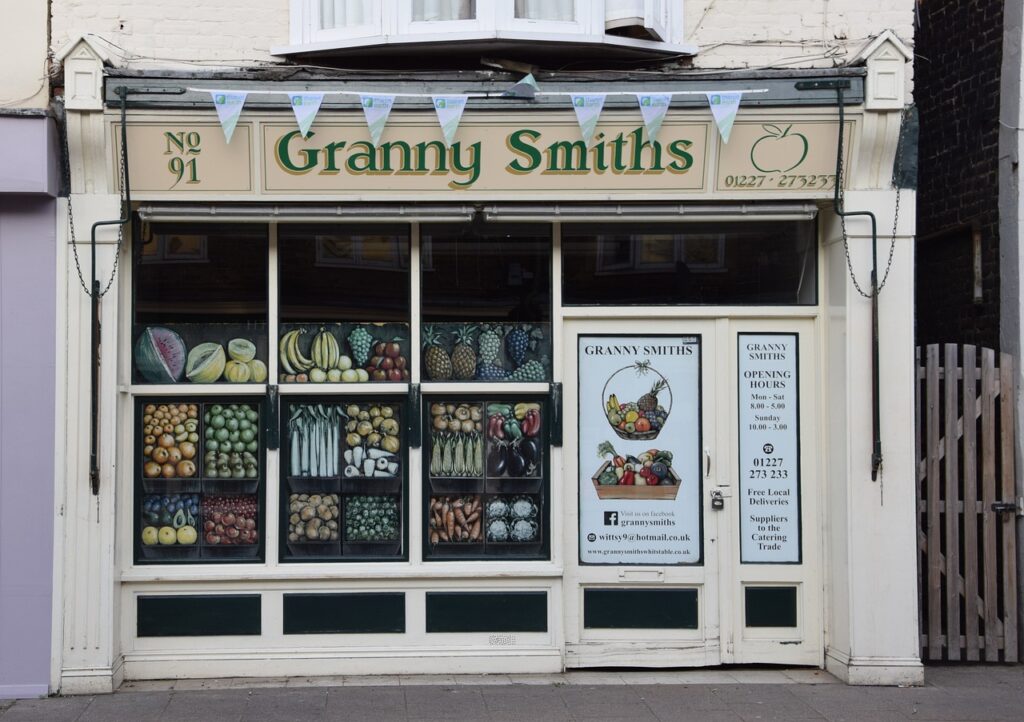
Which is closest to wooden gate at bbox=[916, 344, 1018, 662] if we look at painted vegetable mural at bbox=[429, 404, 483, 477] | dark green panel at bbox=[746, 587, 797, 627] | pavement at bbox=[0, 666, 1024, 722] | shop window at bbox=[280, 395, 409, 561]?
pavement at bbox=[0, 666, 1024, 722]

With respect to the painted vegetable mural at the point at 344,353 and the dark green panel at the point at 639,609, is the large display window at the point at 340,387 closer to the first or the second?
the painted vegetable mural at the point at 344,353

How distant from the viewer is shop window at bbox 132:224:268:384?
27.3 feet

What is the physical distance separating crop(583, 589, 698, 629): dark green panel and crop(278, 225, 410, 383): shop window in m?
2.06

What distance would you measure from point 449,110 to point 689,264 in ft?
6.69

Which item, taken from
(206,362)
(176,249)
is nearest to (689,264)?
(206,362)

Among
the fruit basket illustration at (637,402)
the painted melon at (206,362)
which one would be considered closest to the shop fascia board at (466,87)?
the painted melon at (206,362)

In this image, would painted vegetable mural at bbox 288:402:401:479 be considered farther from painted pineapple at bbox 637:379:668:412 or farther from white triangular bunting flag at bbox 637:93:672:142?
white triangular bunting flag at bbox 637:93:672:142

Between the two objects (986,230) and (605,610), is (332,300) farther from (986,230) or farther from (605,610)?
(986,230)

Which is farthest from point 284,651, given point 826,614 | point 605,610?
point 826,614

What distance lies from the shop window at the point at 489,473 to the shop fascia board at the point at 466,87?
6.78 ft

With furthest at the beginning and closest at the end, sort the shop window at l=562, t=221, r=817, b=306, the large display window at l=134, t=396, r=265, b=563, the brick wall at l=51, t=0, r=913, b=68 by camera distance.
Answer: the shop window at l=562, t=221, r=817, b=306
the large display window at l=134, t=396, r=265, b=563
the brick wall at l=51, t=0, r=913, b=68

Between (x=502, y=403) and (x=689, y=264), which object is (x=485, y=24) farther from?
(x=502, y=403)

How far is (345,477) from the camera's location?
843cm

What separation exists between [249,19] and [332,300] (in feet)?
6.35
